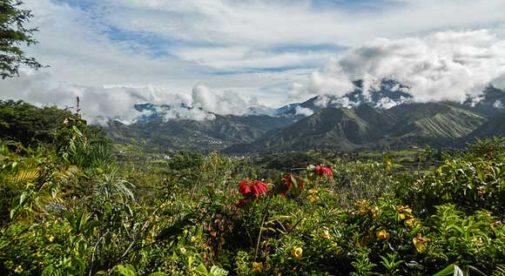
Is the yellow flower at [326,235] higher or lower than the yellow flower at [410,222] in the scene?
lower

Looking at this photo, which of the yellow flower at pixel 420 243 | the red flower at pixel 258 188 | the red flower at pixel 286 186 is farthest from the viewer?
the red flower at pixel 258 188

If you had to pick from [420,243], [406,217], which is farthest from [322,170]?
[420,243]

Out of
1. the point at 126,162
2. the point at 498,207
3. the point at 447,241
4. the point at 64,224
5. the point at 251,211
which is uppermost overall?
the point at 447,241

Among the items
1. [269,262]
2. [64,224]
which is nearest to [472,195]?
[269,262]

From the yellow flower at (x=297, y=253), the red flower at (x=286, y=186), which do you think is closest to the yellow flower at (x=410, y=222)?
the yellow flower at (x=297, y=253)

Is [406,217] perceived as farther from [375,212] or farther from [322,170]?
[322,170]

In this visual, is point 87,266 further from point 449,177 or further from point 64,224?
point 449,177

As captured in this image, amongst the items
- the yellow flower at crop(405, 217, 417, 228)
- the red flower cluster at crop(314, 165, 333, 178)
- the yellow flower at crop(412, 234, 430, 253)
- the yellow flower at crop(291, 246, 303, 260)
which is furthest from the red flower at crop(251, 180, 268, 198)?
the yellow flower at crop(412, 234, 430, 253)

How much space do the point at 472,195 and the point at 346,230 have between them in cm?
201

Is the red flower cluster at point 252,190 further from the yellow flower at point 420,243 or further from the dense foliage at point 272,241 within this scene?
the yellow flower at point 420,243

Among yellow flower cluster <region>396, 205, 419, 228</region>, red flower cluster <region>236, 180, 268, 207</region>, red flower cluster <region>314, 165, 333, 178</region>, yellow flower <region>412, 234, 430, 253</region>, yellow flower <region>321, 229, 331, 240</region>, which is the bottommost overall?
yellow flower <region>321, 229, 331, 240</region>

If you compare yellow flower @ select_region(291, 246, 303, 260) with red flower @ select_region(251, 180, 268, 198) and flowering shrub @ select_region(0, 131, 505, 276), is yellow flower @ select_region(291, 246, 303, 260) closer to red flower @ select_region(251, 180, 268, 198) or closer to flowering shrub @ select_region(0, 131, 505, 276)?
flowering shrub @ select_region(0, 131, 505, 276)

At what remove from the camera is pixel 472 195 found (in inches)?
213

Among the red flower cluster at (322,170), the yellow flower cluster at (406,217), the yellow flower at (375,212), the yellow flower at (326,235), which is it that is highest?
the red flower cluster at (322,170)
